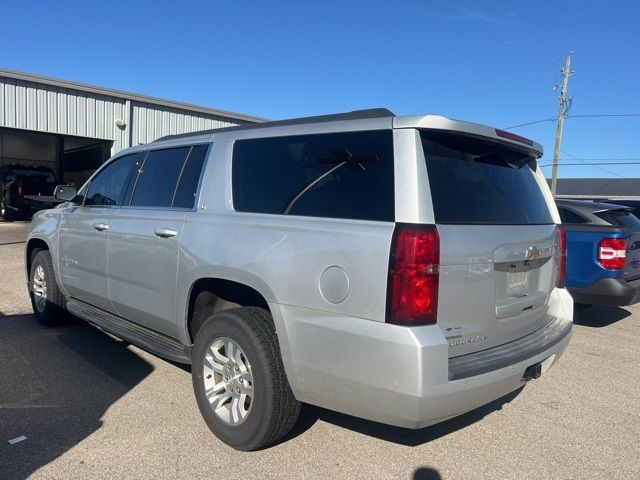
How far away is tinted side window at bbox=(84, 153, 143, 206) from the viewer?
4.63m

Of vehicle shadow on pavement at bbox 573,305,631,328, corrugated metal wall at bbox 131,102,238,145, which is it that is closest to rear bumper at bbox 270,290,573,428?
vehicle shadow on pavement at bbox 573,305,631,328

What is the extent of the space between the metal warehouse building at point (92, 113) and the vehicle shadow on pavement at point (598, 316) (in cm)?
1509

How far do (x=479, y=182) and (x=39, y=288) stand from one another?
5.03 metres

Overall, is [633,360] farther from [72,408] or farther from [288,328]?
[72,408]

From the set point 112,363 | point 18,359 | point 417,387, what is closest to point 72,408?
point 112,363

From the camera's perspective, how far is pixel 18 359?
15.5 ft

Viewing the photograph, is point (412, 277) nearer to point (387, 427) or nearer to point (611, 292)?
point (387, 427)

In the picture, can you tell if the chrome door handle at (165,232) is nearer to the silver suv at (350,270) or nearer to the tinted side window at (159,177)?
the silver suv at (350,270)

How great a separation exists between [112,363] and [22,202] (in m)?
19.7

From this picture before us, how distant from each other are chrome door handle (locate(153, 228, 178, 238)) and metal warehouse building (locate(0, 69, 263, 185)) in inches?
548

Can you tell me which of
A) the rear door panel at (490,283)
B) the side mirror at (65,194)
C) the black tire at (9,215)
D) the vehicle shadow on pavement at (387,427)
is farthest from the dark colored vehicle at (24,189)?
the rear door panel at (490,283)

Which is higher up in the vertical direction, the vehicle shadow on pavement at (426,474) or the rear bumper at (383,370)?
the rear bumper at (383,370)

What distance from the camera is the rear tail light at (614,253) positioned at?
19.9ft

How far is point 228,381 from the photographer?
3268 mm
